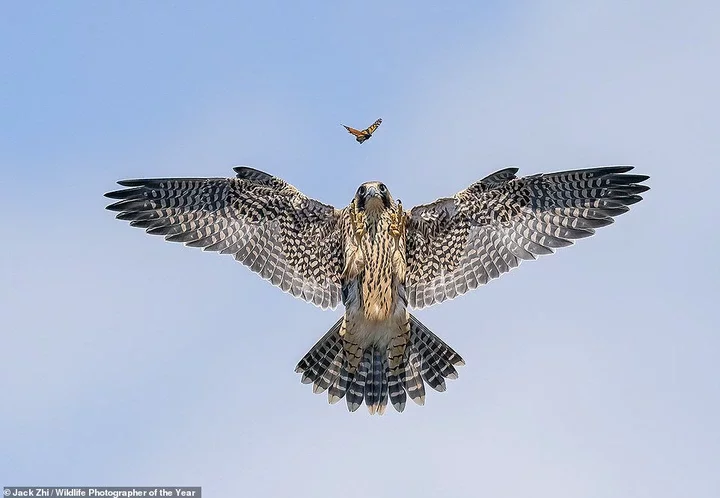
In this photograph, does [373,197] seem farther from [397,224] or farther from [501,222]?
[501,222]

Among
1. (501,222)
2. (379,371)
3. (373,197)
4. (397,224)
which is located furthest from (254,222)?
(501,222)

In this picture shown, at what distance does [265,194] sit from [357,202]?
1.22m

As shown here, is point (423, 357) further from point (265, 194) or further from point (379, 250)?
point (265, 194)

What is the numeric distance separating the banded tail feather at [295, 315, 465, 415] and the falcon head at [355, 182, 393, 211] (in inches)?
59.0

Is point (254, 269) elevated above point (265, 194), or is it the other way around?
point (265, 194)

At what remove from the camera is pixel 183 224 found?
11.6 m

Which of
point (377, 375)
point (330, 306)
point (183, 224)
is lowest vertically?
point (377, 375)

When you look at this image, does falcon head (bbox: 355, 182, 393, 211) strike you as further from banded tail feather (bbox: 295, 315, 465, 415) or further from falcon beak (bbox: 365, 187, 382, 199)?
banded tail feather (bbox: 295, 315, 465, 415)

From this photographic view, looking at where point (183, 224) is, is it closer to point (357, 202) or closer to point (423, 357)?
point (357, 202)

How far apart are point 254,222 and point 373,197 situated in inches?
64.5

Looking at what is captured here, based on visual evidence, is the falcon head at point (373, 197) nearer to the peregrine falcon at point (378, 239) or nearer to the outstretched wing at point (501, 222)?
the peregrine falcon at point (378, 239)

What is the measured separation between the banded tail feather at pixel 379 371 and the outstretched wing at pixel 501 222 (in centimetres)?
61

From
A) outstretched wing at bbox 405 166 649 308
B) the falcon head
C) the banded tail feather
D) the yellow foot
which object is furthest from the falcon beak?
the banded tail feather

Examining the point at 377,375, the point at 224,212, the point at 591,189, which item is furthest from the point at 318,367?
the point at 591,189
